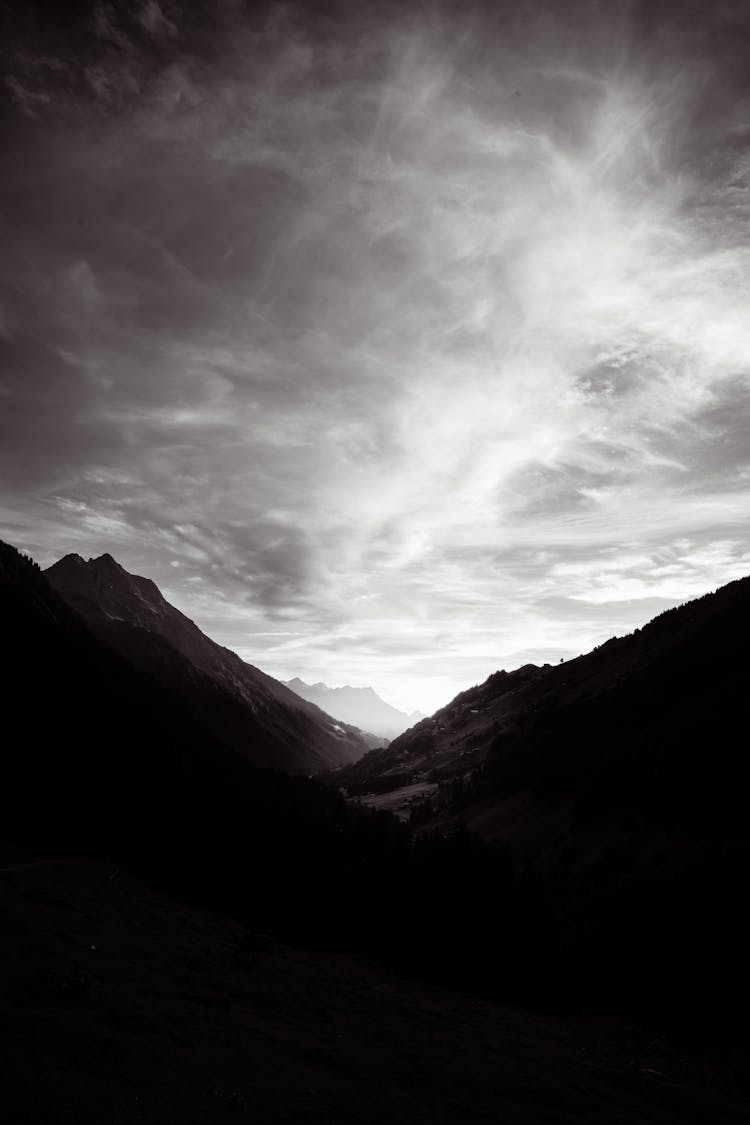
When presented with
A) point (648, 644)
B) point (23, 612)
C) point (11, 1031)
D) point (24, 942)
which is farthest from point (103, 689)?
point (648, 644)

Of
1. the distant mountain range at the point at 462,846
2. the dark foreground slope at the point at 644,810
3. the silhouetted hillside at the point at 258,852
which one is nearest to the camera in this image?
the dark foreground slope at the point at 644,810

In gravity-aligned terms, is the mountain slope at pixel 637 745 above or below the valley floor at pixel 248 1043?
above

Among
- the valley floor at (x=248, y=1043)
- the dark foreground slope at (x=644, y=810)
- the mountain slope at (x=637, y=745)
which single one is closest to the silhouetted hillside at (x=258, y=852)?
the dark foreground slope at (x=644, y=810)

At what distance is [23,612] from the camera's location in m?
133

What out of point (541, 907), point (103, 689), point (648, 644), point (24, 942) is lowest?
point (541, 907)

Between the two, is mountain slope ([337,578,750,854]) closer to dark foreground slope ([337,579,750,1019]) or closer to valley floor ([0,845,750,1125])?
dark foreground slope ([337,579,750,1019])

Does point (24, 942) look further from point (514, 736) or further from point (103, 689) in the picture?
point (514, 736)

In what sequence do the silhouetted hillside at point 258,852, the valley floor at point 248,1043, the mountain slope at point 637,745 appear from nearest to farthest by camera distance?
1. the valley floor at point 248,1043
2. the silhouetted hillside at point 258,852
3. the mountain slope at point 637,745

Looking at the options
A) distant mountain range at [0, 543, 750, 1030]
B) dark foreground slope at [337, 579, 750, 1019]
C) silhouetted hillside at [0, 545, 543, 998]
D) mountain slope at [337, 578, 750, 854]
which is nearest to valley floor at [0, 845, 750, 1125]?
dark foreground slope at [337, 579, 750, 1019]

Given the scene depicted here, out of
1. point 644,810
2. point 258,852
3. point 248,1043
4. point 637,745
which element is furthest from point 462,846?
point 637,745

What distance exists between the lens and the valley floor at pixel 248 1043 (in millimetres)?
15859

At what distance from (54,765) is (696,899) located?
69.2 metres

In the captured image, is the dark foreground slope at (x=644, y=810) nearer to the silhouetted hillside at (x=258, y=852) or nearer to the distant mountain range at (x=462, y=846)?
the distant mountain range at (x=462, y=846)

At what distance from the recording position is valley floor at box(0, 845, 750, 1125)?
624 inches
